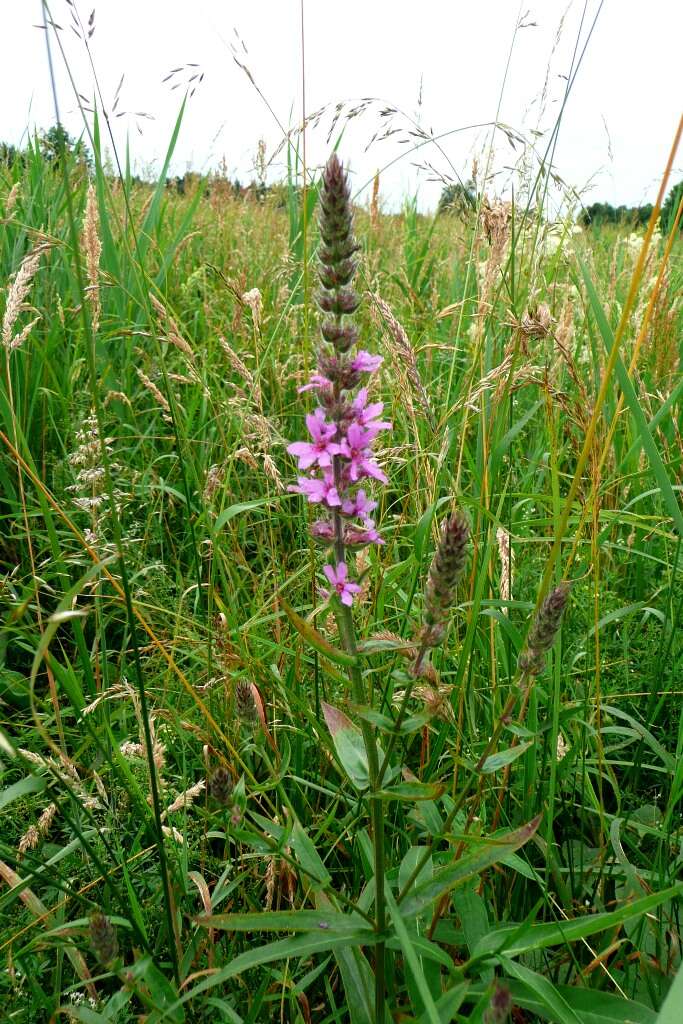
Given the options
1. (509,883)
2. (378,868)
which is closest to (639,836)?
(509,883)

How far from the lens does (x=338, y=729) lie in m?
1.39

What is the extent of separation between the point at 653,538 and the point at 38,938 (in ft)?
6.94

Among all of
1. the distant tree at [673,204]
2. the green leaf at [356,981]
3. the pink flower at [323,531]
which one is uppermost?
the distant tree at [673,204]

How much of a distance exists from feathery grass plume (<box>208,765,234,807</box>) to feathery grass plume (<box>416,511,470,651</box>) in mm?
384

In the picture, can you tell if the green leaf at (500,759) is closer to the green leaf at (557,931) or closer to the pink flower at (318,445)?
the green leaf at (557,931)

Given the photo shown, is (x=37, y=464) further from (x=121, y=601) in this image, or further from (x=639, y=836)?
(x=639, y=836)

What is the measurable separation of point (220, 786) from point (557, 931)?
60 centimetres

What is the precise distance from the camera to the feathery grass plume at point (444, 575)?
1.14 metres

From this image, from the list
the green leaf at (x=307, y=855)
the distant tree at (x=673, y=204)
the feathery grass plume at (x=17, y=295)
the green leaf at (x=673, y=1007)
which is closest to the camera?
the green leaf at (x=673, y=1007)

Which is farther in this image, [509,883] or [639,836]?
[639,836]

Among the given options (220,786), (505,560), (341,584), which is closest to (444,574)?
(341,584)

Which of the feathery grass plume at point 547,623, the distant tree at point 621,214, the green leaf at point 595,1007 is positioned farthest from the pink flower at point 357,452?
the distant tree at point 621,214

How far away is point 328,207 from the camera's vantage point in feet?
3.59

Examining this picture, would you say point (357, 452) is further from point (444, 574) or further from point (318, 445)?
point (444, 574)
